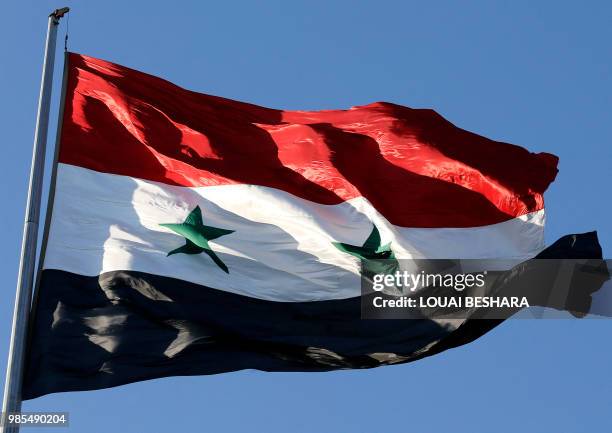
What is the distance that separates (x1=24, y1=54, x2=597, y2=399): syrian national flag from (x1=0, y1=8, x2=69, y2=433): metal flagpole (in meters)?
0.88

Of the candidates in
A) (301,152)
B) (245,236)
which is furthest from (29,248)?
(301,152)

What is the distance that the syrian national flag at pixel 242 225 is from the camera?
18.3 m

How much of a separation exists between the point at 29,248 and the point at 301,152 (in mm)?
5403

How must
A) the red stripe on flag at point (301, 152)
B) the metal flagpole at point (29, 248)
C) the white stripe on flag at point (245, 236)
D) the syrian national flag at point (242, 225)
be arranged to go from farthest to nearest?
1. the red stripe on flag at point (301, 152)
2. the white stripe on flag at point (245, 236)
3. the syrian national flag at point (242, 225)
4. the metal flagpole at point (29, 248)

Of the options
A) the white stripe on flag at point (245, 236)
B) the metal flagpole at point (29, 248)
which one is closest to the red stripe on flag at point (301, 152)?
the white stripe on flag at point (245, 236)

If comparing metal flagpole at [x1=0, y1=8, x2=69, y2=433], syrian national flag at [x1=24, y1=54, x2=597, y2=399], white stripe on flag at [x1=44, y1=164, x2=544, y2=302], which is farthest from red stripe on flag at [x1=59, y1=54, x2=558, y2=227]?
→ metal flagpole at [x1=0, y1=8, x2=69, y2=433]

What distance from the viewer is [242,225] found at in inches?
792

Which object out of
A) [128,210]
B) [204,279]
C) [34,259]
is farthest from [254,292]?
[34,259]

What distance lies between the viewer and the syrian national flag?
18.3 meters

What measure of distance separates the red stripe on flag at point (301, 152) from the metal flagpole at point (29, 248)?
1.32m

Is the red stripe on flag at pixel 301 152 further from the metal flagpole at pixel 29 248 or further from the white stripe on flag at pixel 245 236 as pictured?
the metal flagpole at pixel 29 248

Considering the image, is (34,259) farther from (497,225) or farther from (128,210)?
(497,225)

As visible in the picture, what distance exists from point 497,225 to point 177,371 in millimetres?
5417

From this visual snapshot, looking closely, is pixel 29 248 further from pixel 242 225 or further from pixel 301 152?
pixel 301 152
